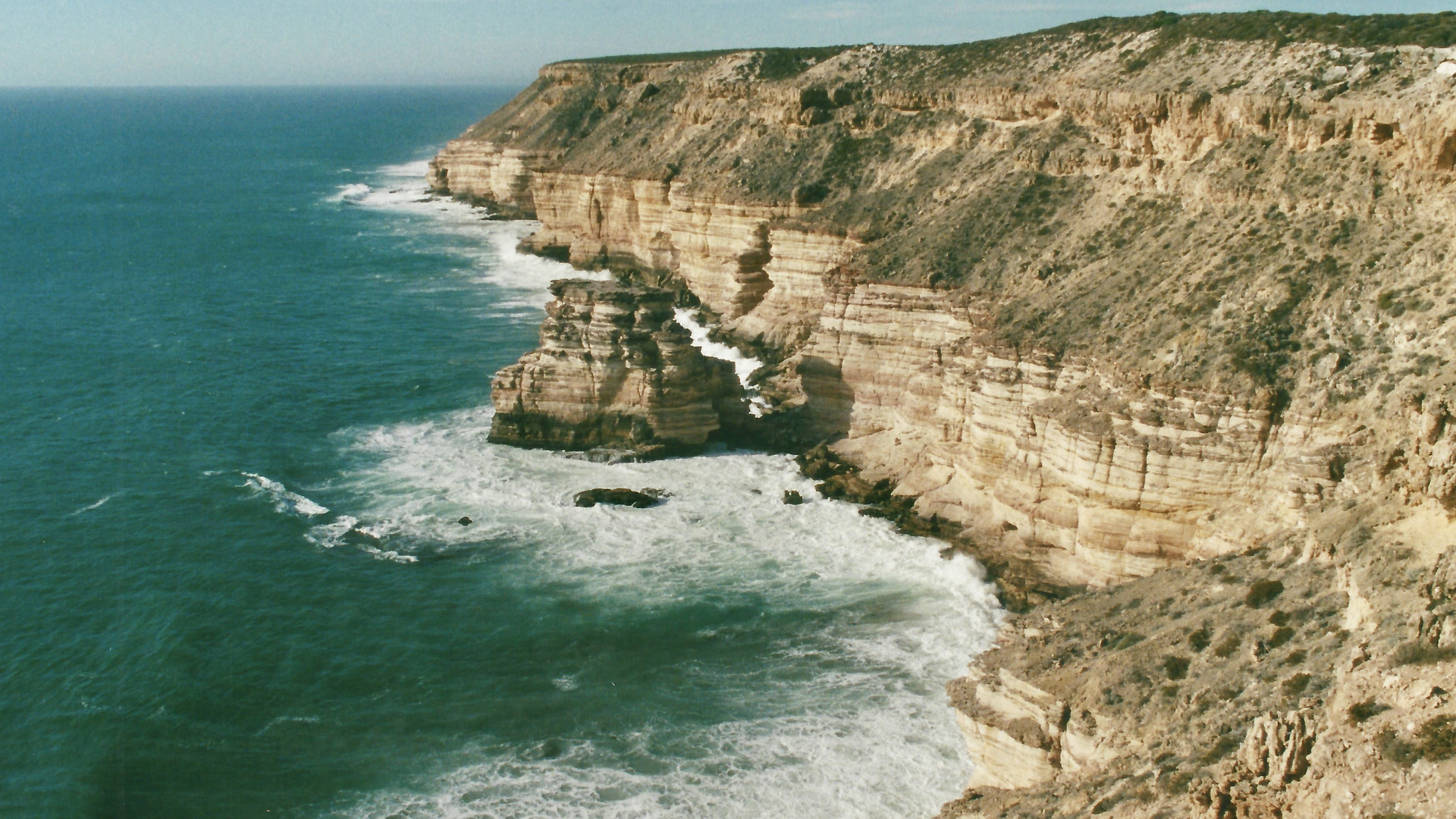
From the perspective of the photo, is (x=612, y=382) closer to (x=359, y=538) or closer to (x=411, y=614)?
(x=359, y=538)

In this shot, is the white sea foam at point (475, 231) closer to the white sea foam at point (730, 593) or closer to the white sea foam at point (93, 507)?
the white sea foam at point (730, 593)

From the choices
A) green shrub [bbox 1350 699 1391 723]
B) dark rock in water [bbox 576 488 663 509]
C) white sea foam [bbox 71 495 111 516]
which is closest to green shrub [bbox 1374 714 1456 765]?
green shrub [bbox 1350 699 1391 723]

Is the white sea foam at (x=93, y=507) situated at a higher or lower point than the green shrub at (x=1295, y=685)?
lower

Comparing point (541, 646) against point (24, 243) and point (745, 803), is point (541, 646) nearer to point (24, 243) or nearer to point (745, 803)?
point (745, 803)

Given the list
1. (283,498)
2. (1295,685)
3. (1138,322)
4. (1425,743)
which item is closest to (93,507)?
(283,498)

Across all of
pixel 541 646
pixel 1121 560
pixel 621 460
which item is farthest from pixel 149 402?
pixel 1121 560

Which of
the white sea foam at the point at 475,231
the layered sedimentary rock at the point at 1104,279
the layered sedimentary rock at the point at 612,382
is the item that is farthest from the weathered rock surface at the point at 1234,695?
the white sea foam at the point at 475,231
